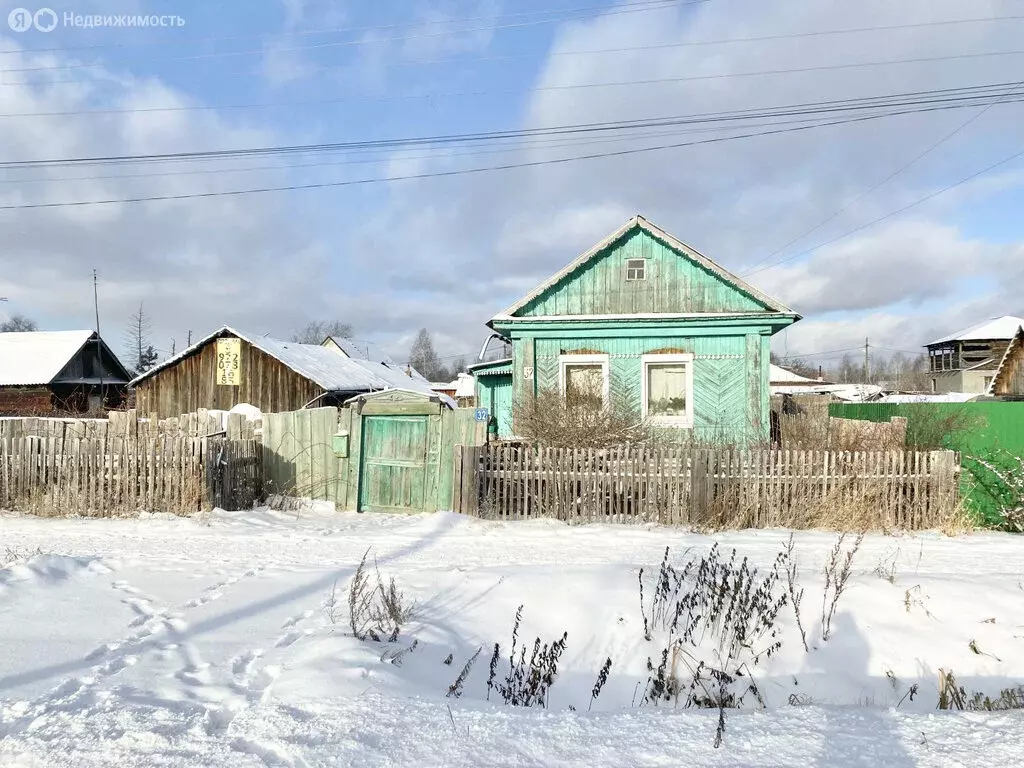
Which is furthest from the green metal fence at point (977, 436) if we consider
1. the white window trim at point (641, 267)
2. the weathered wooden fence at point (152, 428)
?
the weathered wooden fence at point (152, 428)

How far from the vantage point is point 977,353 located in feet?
173

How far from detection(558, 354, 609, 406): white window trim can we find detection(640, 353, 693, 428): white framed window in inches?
31.4

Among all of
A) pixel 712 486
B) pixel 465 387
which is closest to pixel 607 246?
pixel 712 486

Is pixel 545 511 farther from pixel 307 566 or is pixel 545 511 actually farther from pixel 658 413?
pixel 658 413

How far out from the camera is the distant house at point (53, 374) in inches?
1369

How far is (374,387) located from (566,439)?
20.6 meters

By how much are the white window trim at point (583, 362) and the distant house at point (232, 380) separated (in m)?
11.4

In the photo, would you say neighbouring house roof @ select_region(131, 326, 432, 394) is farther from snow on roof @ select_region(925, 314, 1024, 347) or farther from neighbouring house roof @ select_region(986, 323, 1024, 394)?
snow on roof @ select_region(925, 314, 1024, 347)

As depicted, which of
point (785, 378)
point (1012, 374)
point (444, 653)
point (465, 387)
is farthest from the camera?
point (785, 378)

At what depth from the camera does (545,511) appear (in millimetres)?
10453

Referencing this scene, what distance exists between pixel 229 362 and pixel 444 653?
77.3ft

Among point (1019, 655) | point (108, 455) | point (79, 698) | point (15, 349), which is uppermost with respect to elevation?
point (15, 349)

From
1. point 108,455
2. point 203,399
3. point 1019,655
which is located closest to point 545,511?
point 1019,655

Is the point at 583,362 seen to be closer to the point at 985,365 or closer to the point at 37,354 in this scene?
the point at 37,354
